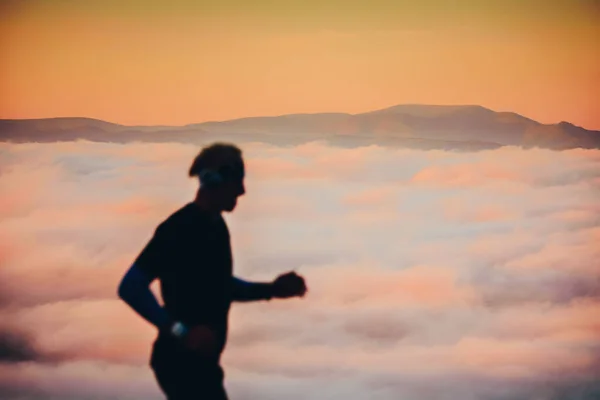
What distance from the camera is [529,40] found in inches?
114

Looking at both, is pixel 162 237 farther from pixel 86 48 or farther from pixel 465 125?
pixel 465 125

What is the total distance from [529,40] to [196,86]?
48.2 inches

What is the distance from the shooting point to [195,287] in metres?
1.82

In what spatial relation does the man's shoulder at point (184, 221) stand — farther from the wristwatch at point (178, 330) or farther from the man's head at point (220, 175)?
the wristwatch at point (178, 330)

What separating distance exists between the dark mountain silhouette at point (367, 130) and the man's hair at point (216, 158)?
0.77 meters

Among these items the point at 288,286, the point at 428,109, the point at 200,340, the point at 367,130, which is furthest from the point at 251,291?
the point at 428,109

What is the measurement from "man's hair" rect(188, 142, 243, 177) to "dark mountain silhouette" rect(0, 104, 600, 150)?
772 millimetres

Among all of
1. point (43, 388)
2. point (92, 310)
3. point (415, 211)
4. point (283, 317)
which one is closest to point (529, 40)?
point (415, 211)

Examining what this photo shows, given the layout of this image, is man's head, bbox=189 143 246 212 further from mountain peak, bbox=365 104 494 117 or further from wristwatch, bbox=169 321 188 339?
mountain peak, bbox=365 104 494 117

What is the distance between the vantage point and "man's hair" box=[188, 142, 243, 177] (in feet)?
6.34

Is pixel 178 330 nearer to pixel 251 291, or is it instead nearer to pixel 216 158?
pixel 251 291

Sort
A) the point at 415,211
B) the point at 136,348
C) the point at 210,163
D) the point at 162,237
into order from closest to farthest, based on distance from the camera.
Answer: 1. the point at 162,237
2. the point at 210,163
3. the point at 136,348
4. the point at 415,211

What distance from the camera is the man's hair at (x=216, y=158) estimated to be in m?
1.93

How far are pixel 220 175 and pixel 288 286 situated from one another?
312 mm
